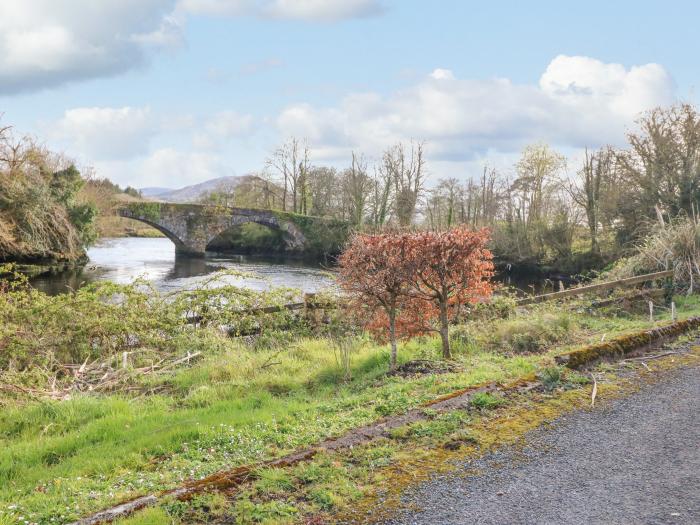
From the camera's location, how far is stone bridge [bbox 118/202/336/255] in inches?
1911

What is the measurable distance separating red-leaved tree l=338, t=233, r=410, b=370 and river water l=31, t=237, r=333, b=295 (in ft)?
38.6

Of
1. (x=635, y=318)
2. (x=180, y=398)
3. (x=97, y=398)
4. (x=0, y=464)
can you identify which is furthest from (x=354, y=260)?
(x=635, y=318)

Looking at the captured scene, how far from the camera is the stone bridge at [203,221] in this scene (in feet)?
159

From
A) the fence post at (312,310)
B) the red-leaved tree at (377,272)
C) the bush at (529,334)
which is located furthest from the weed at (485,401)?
the fence post at (312,310)

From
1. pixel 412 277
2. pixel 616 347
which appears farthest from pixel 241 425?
pixel 616 347

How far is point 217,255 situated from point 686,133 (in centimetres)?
3934

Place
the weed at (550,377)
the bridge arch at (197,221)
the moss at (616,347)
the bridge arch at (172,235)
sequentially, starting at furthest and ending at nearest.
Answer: the bridge arch at (172,235) → the bridge arch at (197,221) → the moss at (616,347) → the weed at (550,377)

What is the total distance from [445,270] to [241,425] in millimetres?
4268

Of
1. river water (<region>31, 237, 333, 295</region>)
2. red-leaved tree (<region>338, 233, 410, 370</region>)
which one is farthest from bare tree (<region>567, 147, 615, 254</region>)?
red-leaved tree (<region>338, 233, 410, 370</region>)

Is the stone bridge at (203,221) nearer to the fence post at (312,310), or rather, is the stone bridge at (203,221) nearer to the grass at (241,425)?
the fence post at (312,310)

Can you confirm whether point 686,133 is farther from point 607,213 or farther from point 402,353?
point 402,353

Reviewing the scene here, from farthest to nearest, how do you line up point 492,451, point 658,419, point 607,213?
point 607,213 → point 658,419 → point 492,451

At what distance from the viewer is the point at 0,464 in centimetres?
589

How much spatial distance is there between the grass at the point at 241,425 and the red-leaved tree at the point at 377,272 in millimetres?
1029
